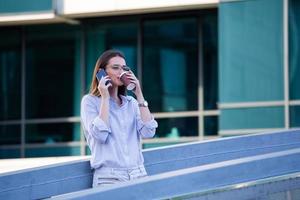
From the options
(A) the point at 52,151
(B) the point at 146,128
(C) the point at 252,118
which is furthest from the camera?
(A) the point at 52,151

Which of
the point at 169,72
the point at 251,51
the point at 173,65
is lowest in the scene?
the point at 169,72

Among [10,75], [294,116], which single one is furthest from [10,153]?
[294,116]

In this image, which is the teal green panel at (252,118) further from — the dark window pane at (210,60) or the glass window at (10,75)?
the glass window at (10,75)

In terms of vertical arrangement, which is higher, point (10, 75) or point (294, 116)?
point (10, 75)

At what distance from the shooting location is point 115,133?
18.6ft

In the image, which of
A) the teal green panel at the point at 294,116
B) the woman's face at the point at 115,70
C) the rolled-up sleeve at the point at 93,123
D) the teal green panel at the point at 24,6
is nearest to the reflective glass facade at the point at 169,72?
the teal green panel at the point at 294,116

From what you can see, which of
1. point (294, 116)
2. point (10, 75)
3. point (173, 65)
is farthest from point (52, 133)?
point (294, 116)

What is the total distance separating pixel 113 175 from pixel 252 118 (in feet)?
32.3

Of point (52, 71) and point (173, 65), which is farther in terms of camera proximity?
point (52, 71)

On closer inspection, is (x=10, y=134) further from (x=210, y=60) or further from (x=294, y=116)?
(x=294, y=116)

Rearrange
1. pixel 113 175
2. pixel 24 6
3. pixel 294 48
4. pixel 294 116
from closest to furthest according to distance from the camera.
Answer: pixel 113 175 < pixel 294 116 < pixel 294 48 < pixel 24 6

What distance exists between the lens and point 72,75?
18.7 metres

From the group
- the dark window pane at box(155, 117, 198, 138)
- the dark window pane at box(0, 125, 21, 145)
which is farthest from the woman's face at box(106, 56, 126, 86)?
the dark window pane at box(0, 125, 21, 145)

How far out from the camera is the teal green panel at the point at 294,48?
48.9 feet
